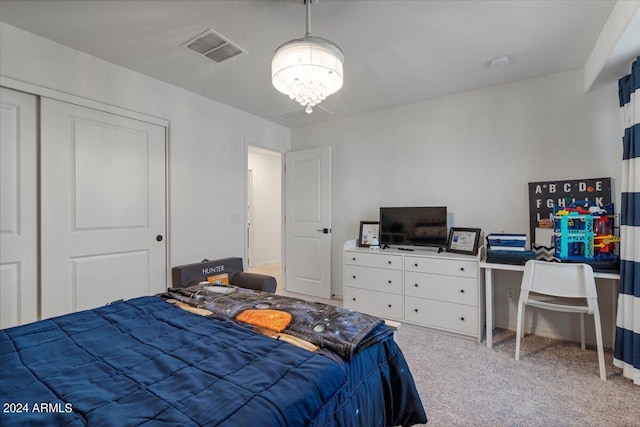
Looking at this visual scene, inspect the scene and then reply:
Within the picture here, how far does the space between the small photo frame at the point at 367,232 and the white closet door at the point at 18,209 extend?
302cm

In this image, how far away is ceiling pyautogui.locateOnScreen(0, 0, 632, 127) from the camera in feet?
6.11

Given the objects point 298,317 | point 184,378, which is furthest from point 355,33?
point 184,378

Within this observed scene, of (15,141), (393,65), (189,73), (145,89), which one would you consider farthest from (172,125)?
(393,65)

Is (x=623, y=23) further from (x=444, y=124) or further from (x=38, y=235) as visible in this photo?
(x=38, y=235)

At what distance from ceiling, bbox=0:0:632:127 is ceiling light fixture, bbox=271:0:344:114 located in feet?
1.41

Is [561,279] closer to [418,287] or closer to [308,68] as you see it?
[418,287]

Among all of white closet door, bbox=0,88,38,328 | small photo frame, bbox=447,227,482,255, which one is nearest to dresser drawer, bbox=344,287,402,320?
small photo frame, bbox=447,227,482,255

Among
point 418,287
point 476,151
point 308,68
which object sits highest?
point 308,68

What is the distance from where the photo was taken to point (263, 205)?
6383mm

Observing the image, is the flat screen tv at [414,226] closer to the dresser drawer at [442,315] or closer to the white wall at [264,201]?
the dresser drawer at [442,315]

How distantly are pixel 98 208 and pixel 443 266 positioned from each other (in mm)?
3145

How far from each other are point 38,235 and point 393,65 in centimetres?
314

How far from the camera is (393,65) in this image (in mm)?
2588

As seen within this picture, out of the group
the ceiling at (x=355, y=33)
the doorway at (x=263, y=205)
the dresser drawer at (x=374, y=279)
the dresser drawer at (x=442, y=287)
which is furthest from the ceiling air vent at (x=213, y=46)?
the doorway at (x=263, y=205)
